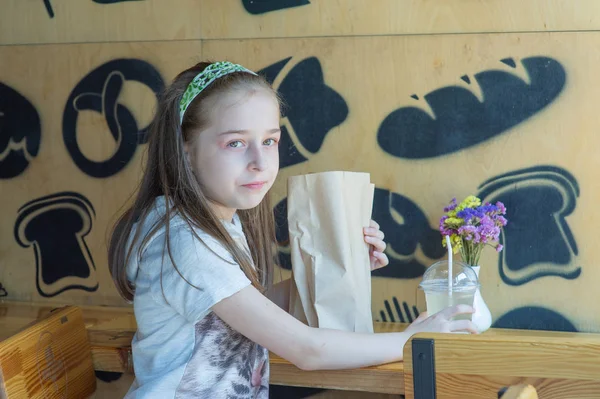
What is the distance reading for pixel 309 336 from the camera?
140 centimetres

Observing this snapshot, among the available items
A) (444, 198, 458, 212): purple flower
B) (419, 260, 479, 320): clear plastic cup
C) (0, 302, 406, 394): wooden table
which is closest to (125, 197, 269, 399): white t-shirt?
(0, 302, 406, 394): wooden table

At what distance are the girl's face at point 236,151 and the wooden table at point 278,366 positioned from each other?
1.21 feet

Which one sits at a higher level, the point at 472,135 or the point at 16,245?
the point at 472,135

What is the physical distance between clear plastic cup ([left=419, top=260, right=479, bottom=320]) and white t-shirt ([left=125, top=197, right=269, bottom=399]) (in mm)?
409

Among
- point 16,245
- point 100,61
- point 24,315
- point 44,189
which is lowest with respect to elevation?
point 24,315

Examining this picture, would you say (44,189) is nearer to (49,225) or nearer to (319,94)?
(49,225)

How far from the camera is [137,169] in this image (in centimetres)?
A: 226

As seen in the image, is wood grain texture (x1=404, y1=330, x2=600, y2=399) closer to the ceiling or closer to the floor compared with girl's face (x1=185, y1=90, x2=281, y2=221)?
closer to the floor

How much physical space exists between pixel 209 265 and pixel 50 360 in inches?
14.1

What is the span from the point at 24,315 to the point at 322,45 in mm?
1088

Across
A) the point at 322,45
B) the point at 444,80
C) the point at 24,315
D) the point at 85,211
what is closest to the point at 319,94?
the point at 322,45

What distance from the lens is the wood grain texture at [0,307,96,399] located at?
1309mm

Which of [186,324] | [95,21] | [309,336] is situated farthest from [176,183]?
[95,21]

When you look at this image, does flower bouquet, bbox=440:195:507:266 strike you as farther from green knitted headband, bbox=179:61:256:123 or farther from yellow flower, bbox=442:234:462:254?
green knitted headband, bbox=179:61:256:123
